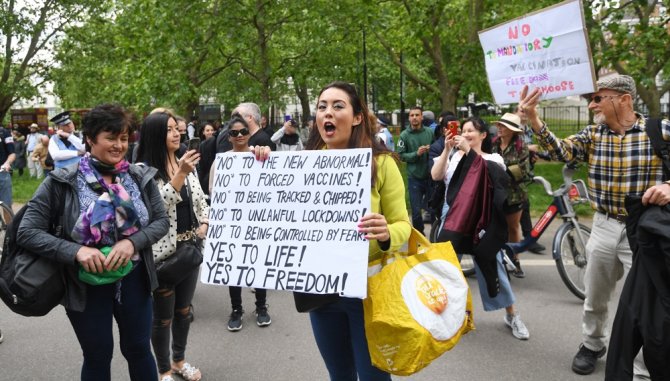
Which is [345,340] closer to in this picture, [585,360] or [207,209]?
[207,209]

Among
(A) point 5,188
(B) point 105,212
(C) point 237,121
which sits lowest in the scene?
(B) point 105,212

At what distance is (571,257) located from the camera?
5215 mm

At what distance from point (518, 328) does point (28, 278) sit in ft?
11.3

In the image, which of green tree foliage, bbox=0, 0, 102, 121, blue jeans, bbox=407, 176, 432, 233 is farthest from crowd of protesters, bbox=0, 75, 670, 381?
green tree foliage, bbox=0, 0, 102, 121

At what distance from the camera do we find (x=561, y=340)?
425cm

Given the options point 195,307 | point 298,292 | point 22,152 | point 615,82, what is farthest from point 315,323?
point 22,152

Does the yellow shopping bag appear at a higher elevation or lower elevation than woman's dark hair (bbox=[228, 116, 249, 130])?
lower

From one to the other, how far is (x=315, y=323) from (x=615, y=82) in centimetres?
231

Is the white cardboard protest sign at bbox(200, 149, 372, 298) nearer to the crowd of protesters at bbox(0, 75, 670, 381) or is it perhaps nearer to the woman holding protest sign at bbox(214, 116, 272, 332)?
the crowd of protesters at bbox(0, 75, 670, 381)

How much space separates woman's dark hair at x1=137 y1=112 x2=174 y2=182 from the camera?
135 inches

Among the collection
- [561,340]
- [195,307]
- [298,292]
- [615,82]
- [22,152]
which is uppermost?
[22,152]

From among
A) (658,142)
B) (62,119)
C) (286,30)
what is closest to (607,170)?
(658,142)

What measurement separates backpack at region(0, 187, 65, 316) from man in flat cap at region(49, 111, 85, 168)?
4.25 m

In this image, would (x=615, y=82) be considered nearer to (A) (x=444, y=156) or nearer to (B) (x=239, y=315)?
(A) (x=444, y=156)
